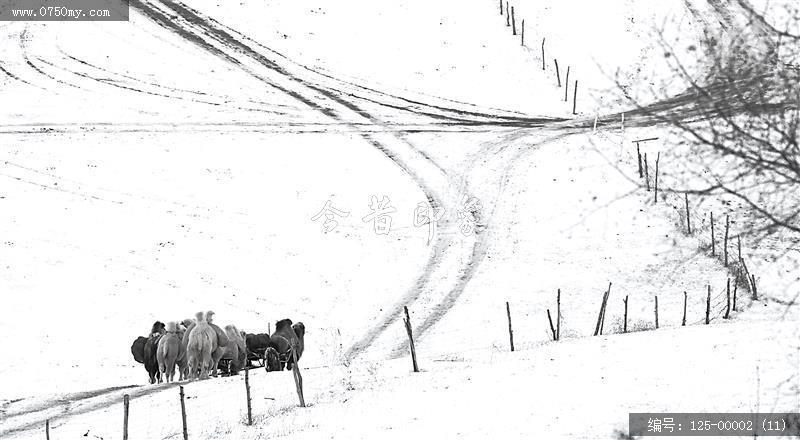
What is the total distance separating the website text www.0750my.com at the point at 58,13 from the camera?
170 feet

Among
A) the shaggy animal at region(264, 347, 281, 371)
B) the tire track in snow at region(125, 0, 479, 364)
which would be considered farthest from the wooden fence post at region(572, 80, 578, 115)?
the shaggy animal at region(264, 347, 281, 371)

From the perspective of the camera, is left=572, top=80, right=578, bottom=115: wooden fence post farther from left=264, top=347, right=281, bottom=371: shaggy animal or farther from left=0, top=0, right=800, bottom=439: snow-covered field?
left=264, top=347, right=281, bottom=371: shaggy animal

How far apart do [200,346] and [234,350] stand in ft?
Result: 3.21

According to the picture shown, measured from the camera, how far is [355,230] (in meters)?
35.9

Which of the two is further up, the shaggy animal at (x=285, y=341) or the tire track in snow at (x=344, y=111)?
the tire track in snow at (x=344, y=111)

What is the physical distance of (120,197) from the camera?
123 ft

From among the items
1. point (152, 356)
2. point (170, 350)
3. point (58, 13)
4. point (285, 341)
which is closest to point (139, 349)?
point (152, 356)

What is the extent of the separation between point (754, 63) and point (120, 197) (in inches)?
1274

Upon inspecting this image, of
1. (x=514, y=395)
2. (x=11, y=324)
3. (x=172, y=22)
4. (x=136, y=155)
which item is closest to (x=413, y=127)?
(x=136, y=155)

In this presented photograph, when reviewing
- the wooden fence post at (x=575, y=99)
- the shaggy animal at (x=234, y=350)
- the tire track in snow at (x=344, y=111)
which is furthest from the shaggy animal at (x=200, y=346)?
the wooden fence post at (x=575, y=99)

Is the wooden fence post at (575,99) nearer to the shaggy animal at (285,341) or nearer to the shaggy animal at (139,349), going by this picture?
the shaggy animal at (285,341)

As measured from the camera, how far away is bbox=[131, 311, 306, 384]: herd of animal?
22625mm

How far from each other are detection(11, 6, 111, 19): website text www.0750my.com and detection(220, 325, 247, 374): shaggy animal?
32.7 metres

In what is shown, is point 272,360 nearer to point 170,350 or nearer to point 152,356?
point 170,350
